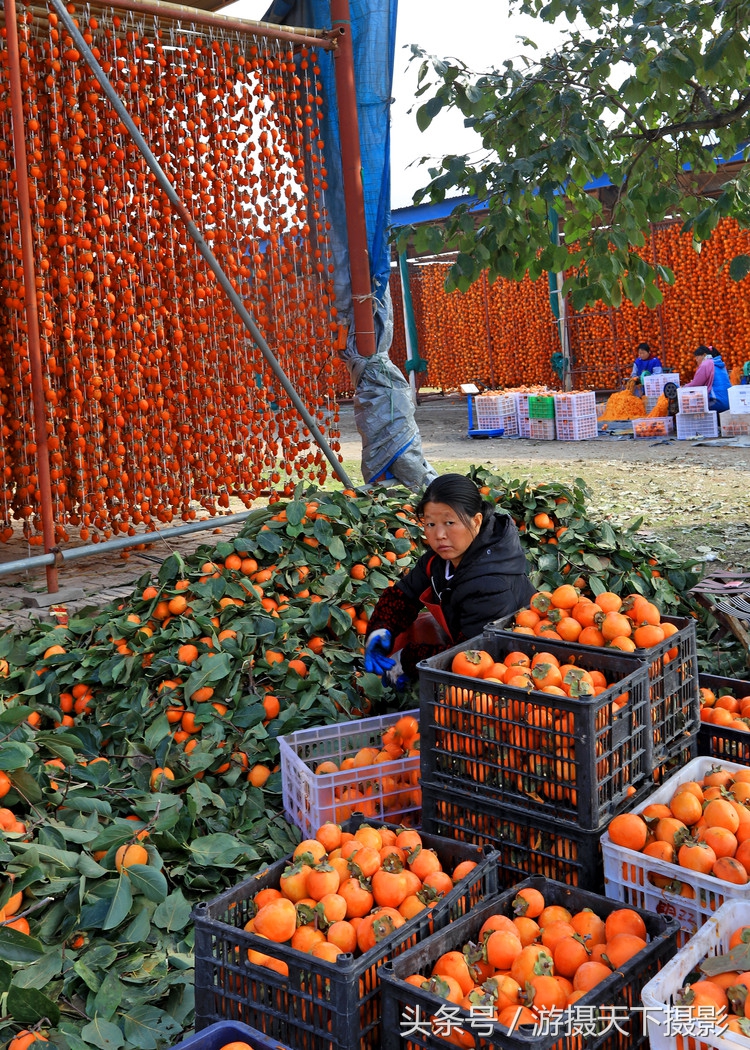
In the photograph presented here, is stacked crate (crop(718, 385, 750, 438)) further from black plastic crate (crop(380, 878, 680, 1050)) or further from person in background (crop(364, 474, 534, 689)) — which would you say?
black plastic crate (crop(380, 878, 680, 1050))

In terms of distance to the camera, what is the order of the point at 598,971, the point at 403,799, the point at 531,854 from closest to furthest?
1. the point at 598,971
2. the point at 531,854
3. the point at 403,799

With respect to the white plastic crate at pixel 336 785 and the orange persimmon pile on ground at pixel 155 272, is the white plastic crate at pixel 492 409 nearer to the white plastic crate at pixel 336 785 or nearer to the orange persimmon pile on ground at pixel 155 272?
the orange persimmon pile on ground at pixel 155 272

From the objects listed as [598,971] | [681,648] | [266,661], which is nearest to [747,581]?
[681,648]

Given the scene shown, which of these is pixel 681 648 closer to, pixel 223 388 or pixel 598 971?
pixel 598 971

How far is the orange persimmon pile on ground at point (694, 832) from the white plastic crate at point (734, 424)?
34.2ft

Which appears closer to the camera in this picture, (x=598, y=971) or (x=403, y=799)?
(x=598, y=971)

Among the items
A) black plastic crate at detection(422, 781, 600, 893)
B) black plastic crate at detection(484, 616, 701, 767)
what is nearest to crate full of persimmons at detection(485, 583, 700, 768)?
black plastic crate at detection(484, 616, 701, 767)

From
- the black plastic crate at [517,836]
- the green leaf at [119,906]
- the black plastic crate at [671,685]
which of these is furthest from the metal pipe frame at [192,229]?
the green leaf at [119,906]

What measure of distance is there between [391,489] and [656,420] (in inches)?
314

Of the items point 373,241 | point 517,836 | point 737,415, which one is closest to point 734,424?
point 737,415

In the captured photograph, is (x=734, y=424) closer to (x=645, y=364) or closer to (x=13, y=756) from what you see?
(x=645, y=364)

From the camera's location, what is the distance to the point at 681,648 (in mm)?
2648

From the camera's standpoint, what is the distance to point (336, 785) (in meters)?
2.73

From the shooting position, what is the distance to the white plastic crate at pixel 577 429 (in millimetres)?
13422
